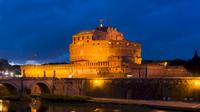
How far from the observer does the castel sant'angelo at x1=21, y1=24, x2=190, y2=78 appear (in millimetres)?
76188

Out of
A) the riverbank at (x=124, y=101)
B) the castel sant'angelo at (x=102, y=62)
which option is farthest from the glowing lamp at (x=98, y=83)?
the castel sant'angelo at (x=102, y=62)

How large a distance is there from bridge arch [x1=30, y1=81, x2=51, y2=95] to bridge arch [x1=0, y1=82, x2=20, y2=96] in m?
2.77

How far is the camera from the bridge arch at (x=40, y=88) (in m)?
70.1

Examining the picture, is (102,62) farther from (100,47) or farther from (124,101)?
(124,101)

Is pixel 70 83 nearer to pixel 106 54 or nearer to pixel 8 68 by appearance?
pixel 106 54

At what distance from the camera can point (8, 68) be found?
134m

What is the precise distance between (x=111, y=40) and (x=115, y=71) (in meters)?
14.7

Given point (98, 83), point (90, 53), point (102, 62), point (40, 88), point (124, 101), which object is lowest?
point (124, 101)

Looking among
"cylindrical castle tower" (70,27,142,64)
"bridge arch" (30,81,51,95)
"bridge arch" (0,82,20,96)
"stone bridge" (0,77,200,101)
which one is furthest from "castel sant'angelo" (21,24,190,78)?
"bridge arch" (0,82,20,96)

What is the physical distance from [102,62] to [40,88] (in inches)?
487

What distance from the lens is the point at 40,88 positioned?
74.1m

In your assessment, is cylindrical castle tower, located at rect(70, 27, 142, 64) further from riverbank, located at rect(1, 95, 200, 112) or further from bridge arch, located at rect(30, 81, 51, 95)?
riverbank, located at rect(1, 95, 200, 112)

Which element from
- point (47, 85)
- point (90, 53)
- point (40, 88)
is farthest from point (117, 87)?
point (90, 53)

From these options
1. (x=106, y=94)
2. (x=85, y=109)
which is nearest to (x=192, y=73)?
(x=106, y=94)
